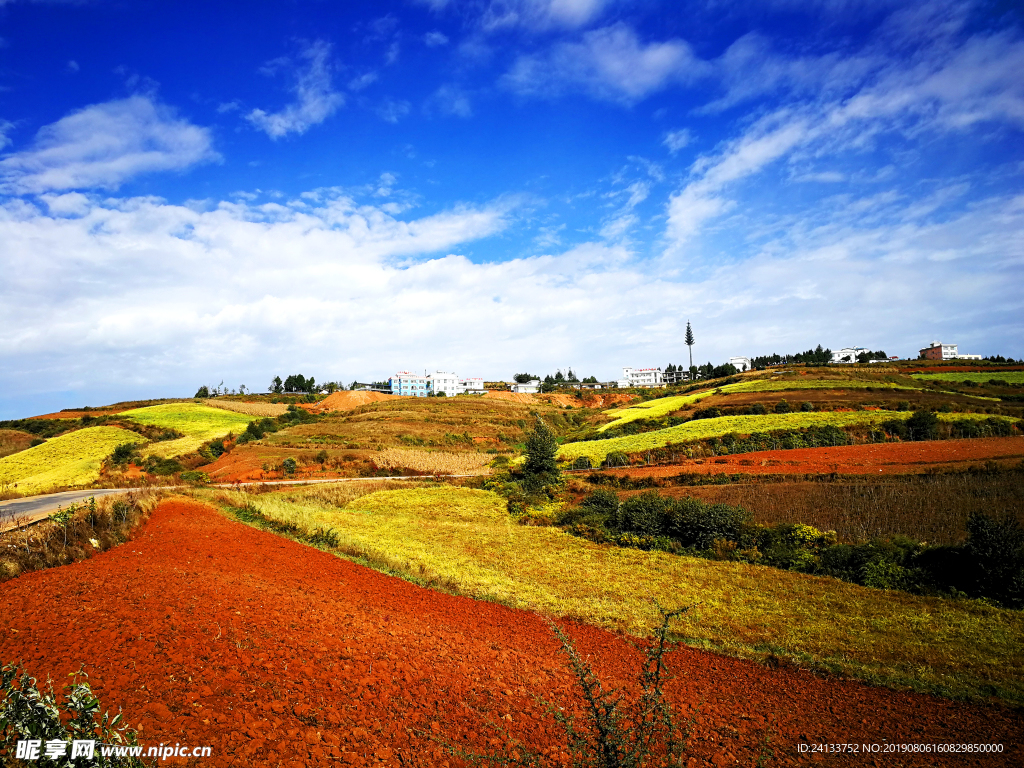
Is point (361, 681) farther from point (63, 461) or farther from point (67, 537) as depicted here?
point (63, 461)

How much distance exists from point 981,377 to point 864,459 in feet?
165

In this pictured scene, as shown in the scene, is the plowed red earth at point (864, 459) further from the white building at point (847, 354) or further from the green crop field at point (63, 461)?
the white building at point (847, 354)

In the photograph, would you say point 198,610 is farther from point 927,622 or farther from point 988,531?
point 988,531

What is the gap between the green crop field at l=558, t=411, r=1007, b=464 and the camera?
37938mm

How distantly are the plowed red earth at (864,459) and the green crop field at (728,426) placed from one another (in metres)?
7.07

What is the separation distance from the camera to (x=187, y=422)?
6475cm

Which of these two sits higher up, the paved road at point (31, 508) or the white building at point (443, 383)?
the white building at point (443, 383)

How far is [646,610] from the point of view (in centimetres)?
1251

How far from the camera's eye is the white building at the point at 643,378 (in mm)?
155750

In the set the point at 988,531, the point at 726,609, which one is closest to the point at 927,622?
the point at 988,531

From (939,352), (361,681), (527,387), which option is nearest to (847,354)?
(939,352)

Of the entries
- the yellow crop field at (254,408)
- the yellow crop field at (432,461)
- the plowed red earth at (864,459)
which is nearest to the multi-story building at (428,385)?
the yellow crop field at (254,408)

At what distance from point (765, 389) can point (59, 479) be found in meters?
63.9

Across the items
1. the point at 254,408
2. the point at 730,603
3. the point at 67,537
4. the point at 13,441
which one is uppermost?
the point at 254,408
